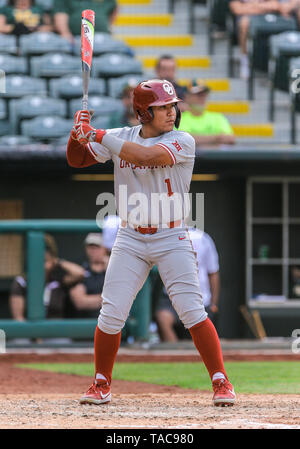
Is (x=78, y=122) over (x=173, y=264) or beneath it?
over

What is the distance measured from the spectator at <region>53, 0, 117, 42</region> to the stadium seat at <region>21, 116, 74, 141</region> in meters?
2.03

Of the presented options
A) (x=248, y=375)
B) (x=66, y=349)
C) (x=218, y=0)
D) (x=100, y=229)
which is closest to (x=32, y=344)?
(x=66, y=349)

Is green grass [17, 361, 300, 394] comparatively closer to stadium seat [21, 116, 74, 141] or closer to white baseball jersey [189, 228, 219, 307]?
white baseball jersey [189, 228, 219, 307]

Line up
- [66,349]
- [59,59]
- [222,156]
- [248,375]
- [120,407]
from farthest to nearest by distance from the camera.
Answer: [59,59] < [222,156] < [66,349] < [248,375] < [120,407]

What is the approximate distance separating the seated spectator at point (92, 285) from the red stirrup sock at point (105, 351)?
3256 mm

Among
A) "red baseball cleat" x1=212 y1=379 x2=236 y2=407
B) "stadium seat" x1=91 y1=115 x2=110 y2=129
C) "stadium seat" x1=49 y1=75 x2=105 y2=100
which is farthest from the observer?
"stadium seat" x1=49 y1=75 x2=105 y2=100

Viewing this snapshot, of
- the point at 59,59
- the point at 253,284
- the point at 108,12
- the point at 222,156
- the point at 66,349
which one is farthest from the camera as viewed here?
the point at 108,12

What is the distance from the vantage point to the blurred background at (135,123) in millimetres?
7836

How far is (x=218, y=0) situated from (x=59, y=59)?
252 cm

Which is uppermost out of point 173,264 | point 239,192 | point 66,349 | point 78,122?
point 78,122

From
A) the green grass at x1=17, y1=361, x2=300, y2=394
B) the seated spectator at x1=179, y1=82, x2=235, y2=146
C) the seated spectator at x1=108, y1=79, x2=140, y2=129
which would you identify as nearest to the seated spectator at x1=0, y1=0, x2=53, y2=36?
the seated spectator at x1=108, y1=79, x2=140, y2=129

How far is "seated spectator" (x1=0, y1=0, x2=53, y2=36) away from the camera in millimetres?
11250

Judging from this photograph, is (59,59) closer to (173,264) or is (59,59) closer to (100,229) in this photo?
(100,229)

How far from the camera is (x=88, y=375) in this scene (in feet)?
20.5
